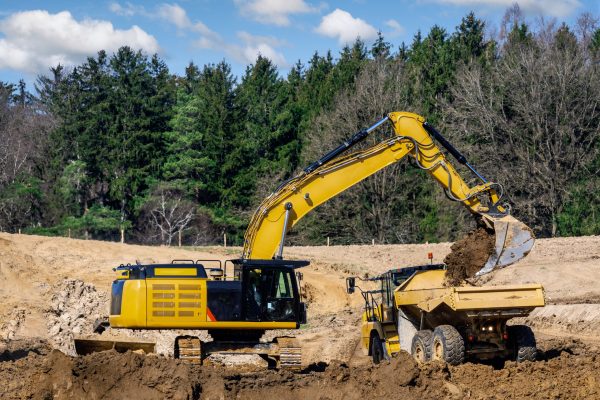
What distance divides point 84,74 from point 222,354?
56.0m

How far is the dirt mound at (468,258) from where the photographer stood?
1839cm

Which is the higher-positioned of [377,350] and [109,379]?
[377,350]

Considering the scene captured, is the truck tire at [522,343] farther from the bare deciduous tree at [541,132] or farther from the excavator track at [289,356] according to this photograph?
the bare deciduous tree at [541,132]

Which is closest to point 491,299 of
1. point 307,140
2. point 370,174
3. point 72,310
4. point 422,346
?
point 422,346

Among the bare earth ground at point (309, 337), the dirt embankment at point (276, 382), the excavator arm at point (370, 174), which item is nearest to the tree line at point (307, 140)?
the bare earth ground at point (309, 337)

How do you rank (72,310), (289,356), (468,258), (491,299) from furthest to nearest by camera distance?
(72,310), (468,258), (289,356), (491,299)

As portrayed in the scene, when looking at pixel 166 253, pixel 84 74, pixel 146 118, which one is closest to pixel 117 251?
pixel 166 253

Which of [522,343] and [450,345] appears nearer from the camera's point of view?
[450,345]

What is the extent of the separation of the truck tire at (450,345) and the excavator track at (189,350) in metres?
4.42

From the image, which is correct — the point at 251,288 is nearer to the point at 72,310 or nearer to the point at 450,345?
the point at 450,345

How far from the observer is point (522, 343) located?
16.8 meters

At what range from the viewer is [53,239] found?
37312mm

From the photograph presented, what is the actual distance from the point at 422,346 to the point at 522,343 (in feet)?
5.92

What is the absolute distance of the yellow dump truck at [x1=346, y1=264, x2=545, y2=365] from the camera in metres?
16.0
